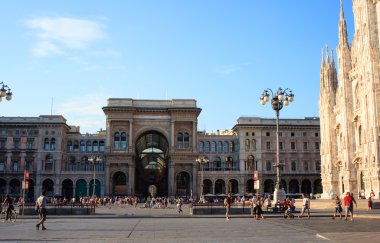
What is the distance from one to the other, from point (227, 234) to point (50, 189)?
80.9 m

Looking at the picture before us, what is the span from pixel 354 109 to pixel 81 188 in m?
54.5

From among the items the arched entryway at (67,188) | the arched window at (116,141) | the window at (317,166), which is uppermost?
the arched window at (116,141)

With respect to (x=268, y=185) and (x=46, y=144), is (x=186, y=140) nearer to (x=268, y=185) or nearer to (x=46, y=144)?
(x=268, y=185)

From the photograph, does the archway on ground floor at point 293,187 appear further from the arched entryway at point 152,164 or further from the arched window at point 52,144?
the arched window at point 52,144

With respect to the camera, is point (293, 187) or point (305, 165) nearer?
point (305, 165)

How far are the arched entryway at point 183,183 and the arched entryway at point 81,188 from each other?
19.5 m

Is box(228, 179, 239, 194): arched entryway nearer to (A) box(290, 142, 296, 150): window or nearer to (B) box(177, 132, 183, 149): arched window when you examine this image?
(A) box(290, 142, 296, 150): window

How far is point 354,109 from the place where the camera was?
60.1 metres

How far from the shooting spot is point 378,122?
4978cm

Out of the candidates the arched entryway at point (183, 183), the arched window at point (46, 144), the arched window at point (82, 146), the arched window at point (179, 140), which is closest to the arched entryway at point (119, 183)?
the arched entryway at point (183, 183)

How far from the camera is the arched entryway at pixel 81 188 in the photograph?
8899cm

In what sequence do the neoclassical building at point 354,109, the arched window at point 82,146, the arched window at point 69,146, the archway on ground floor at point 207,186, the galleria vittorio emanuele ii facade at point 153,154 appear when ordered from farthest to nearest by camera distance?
the arched window at point 82,146
the arched window at point 69,146
the archway on ground floor at point 207,186
the galleria vittorio emanuele ii facade at point 153,154
the neoclassical building at point 354,109

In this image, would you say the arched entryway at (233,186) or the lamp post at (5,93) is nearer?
the lamp post at (5,93)

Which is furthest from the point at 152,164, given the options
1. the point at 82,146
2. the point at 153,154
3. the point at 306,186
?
the point at 306,186
